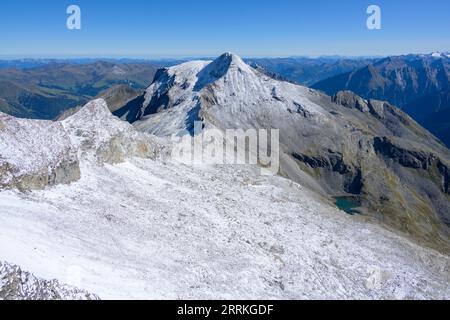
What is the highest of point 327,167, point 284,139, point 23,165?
point 23,165

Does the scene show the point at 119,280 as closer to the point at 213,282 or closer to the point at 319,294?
the point at 213,282

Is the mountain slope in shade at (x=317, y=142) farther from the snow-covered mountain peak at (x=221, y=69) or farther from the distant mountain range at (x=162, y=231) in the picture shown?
the distant mountain range at (x=162, y=231)

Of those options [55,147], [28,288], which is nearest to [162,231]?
[55,147]

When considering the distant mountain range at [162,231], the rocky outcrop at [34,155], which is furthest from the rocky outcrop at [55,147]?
the distant mountain range at [162,231]

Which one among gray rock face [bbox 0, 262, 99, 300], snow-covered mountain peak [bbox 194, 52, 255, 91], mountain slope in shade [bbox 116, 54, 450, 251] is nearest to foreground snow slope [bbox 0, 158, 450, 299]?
gray rock face [bbox 0, 262, 99, 300]

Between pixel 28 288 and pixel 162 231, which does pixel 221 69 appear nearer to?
pixel 162 231
